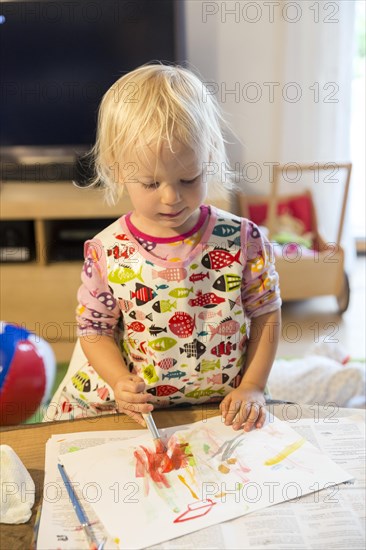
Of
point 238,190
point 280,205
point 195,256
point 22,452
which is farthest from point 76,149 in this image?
point 22,452

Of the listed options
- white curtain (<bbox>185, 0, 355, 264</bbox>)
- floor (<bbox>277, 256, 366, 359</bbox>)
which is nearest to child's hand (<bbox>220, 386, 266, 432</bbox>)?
floor (<bbox>277, 256, 366, 359</bbox>)

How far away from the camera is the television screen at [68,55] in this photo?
2.29 metres

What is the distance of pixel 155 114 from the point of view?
2.65 feet

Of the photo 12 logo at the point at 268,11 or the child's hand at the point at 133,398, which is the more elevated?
the photo 12 logo at the point at 268,11

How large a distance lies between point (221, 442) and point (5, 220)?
1713 mm

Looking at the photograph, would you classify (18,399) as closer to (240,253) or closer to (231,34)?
(240,253)

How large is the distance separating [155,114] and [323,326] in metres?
1.69

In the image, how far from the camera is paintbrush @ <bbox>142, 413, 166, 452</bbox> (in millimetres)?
771

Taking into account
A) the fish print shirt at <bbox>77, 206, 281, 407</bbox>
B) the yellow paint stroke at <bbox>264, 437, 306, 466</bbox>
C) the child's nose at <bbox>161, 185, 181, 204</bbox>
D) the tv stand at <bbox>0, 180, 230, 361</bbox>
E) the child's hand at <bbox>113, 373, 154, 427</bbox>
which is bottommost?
the tv stand at <bbox>0, 180, 230, 361</bbox>

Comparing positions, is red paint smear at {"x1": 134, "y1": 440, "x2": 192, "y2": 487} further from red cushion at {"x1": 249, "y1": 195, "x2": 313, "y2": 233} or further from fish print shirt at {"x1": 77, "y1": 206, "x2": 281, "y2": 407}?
red cushion at {"x1": 249, "y1": 195, "x2": 313, "y2": 233}

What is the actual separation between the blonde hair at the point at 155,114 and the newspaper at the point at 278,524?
0.42 metres

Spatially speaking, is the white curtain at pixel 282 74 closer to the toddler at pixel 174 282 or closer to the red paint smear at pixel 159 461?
the toddler at pixel 174 282

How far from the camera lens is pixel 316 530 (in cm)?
64

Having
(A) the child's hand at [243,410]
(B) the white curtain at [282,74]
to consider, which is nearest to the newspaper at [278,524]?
(A) the child's hand at [243,410]
